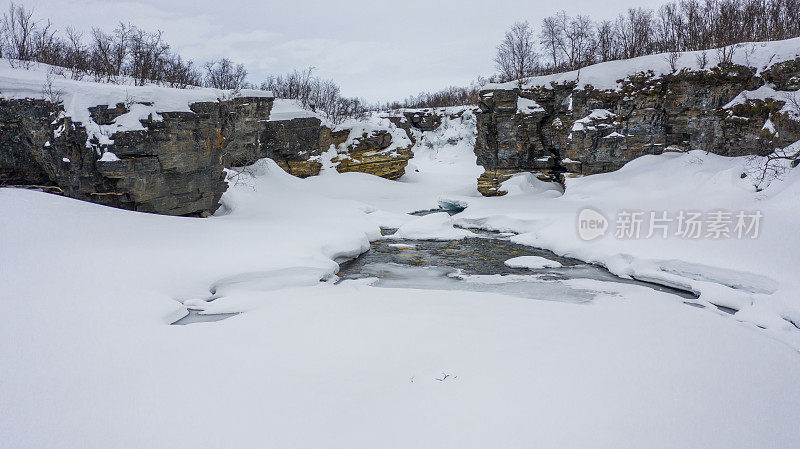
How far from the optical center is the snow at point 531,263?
853 centimetres

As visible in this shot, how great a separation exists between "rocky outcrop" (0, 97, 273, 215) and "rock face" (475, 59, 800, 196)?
1141cm

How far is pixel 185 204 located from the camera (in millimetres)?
10141

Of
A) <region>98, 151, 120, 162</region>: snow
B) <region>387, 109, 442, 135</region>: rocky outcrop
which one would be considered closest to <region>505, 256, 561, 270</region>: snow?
<region>98, 151, 120, 162</region>: snow

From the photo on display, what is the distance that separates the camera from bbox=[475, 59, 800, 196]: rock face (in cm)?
→ 1167

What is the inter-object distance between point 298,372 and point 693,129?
14445 mm

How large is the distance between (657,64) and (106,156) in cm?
1551

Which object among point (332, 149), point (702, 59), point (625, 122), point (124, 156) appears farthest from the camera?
point (332, 149)

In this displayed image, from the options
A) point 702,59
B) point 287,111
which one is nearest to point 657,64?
point 702,59

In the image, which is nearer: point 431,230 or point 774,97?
point 774,97

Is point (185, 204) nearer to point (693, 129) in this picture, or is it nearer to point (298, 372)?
point (298, 372)

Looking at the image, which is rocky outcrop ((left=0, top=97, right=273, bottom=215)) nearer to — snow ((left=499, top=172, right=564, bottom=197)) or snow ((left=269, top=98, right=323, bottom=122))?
snow ((left=269, top=98, right=323, bottom=122))

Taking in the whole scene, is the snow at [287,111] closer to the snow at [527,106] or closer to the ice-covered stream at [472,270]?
the snow at [527,106]

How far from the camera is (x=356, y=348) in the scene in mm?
4043

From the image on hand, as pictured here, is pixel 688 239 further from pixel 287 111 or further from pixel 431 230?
pixel 287 111
